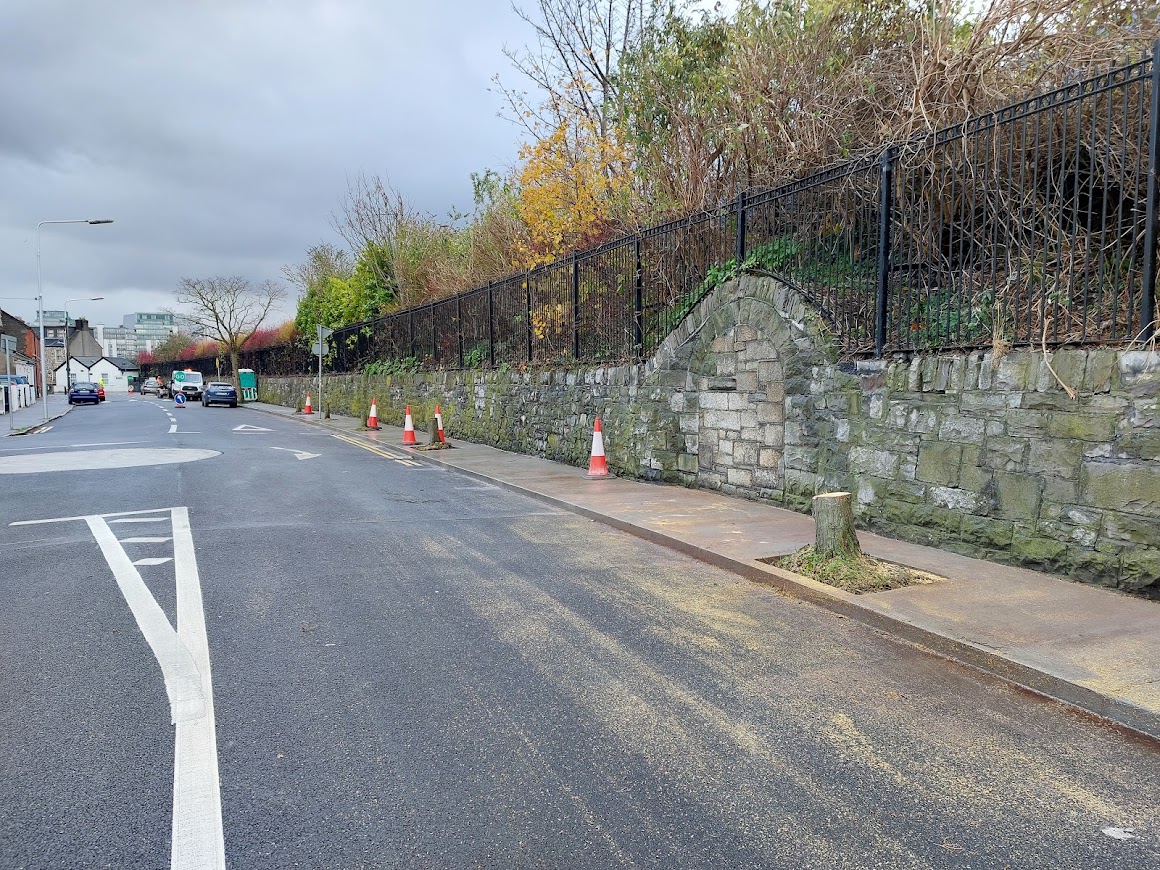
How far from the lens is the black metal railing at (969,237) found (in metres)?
5.39

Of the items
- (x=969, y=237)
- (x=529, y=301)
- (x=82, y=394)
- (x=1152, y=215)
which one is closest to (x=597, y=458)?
(x=529, y=301)

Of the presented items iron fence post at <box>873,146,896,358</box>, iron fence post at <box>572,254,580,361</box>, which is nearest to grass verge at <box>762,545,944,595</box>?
iron fence post at <box>873,146,896,358</box>

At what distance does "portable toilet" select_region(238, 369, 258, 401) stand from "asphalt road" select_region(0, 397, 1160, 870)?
46.9m

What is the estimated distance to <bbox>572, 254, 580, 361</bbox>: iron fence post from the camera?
43.4 ft

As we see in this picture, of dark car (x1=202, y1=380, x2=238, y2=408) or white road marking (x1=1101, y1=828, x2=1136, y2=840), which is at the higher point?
dark car (x1=202, y1=380, x2=238, y2=408)

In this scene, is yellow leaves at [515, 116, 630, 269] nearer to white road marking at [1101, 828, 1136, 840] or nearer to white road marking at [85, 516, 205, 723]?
white road marking at [85, 516, 205, 723]

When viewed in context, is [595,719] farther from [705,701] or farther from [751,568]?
[751,568]

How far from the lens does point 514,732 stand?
3.37 metres

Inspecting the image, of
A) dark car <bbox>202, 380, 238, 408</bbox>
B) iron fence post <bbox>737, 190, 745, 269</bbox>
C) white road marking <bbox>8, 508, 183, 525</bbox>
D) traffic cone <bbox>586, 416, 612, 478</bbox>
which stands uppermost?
iron fence post <bbox>737, 190, 745, 269</bbox>

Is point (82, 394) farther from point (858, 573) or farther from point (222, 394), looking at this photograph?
point (858, 573)

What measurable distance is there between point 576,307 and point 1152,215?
9.15m

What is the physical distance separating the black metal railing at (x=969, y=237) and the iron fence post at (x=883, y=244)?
1 centimetres

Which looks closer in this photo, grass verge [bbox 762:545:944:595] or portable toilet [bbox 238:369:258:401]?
grass verge [bbox 762:545:944:595]

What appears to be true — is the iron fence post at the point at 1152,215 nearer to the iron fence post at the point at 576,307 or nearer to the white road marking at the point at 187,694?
the white road marking at the point at 187,694
